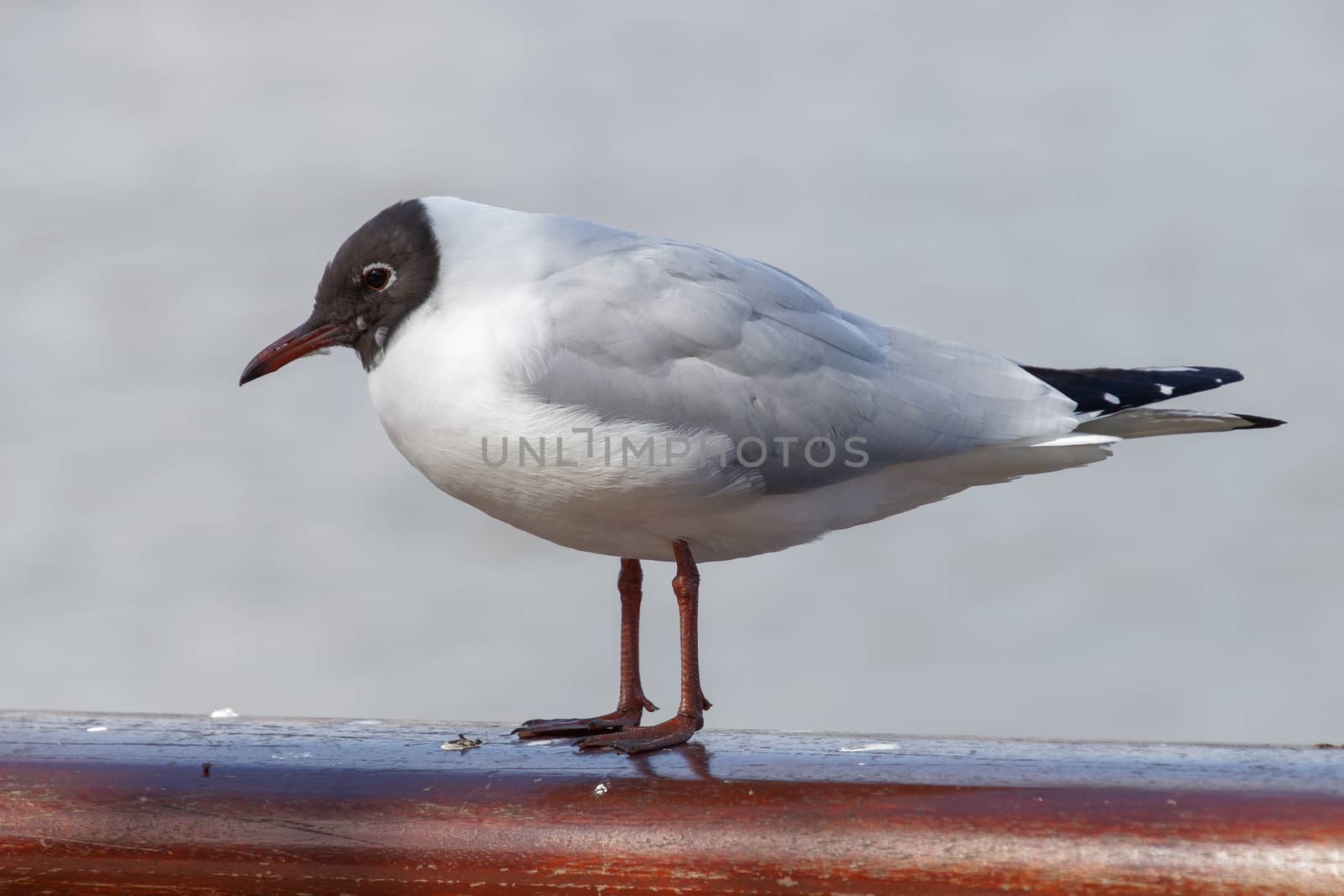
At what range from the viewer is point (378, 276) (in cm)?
165

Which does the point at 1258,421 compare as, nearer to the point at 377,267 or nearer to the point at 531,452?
the point at 531,452

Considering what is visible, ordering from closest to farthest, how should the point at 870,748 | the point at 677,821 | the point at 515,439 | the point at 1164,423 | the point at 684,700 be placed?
the point at 677,821 → the point at 870,748 → the point at 515,439 → the point at 684,700 → the point at 1164,423

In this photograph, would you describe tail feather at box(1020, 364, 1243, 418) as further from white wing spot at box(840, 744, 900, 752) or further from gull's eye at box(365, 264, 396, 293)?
gull's eye at box(365, 264, 396, 293)

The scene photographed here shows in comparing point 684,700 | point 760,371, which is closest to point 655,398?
point 760,371

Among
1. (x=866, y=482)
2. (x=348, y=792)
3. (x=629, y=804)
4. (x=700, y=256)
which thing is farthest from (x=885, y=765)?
(x=700, y=256)

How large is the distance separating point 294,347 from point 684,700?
57 cm

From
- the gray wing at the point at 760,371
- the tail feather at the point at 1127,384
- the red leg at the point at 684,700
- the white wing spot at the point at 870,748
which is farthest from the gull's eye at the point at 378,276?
the tail feather at the point at 1127,384

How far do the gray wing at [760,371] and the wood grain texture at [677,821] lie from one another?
0.42m

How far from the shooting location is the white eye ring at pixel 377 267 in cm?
163

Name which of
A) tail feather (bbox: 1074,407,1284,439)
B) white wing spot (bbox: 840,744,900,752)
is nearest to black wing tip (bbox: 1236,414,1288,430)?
tail feather (bbox: 1074,407,1284,439)

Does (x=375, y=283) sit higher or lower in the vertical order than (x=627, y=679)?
higher

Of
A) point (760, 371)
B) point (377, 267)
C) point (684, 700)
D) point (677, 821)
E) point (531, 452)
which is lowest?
point (677, 821)

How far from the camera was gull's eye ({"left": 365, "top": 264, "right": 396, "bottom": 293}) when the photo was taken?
5.37 feet

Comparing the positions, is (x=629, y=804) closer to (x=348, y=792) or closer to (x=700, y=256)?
(x=348, y=792)
